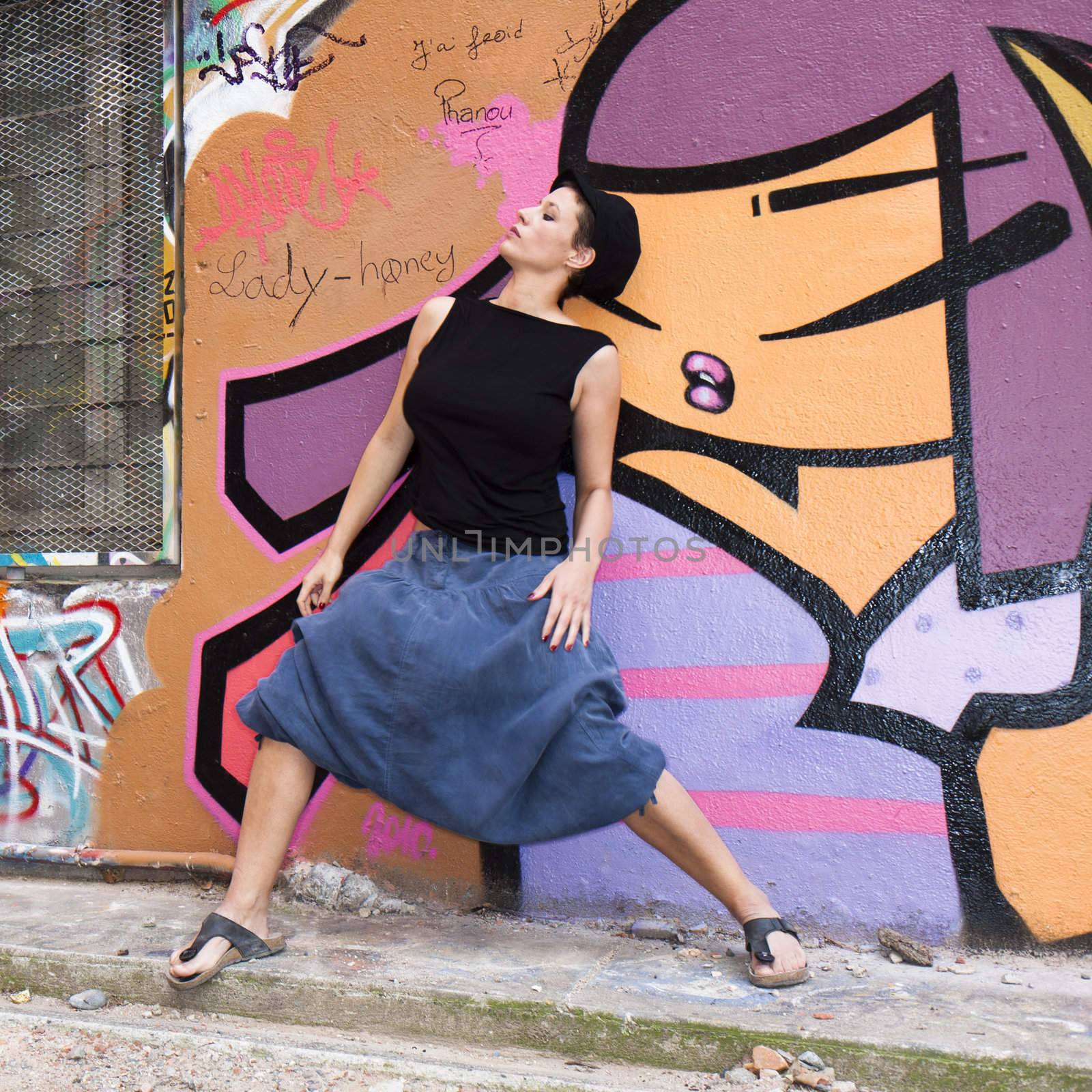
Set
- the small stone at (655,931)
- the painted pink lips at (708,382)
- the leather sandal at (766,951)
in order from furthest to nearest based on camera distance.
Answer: the painted pink lips at (708,382)
the small stone at (655,931)
the leather sandal at (766,951)

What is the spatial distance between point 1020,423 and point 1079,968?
119 centimetres

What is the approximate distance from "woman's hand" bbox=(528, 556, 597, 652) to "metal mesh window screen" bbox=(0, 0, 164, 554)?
58.0 inches

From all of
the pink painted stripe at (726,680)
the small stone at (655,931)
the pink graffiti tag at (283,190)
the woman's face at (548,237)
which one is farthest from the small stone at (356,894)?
the pink graffiti tag at (283,190)

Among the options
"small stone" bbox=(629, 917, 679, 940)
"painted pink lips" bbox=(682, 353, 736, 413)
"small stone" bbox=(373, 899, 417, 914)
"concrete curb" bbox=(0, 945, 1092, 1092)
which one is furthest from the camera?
"small stone" bbox=(373, 899, 417, 914)

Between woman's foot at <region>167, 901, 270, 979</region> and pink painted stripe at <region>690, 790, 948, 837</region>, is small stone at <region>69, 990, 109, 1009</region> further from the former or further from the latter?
pink painted stripe at <region>690, 790, 948, 837</region>

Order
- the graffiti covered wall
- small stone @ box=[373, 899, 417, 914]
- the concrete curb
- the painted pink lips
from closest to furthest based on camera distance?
the concrete curb
the graffiti covered wall
the painted pink lips
small stone @ box=[373, 899, 417, 914]

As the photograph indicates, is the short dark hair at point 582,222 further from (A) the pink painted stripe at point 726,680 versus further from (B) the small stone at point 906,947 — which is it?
(B) the small stone at point 906,947

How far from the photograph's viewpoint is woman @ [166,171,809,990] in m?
2.05

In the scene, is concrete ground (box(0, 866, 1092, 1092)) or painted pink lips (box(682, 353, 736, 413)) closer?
concrete ground (box(0, 866, 1092, 1092))

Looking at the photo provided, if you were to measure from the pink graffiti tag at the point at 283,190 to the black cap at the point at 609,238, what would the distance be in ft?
2.13

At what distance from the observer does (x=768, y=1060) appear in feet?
5.78

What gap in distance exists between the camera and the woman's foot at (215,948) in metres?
2.04

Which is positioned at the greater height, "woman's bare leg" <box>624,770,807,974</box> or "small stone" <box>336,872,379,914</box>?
"woman's bare leg" <box>624,770,807,974</box>

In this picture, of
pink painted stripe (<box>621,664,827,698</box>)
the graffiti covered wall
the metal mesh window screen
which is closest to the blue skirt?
pink painted stripe (<box>621,664,827,698</box>)
